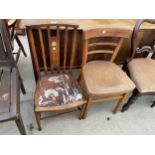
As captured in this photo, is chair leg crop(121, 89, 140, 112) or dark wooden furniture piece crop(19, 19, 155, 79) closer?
dark wooden furniture piece crop(19, 19, 155, 79)

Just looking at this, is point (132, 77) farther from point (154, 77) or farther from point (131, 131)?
point (131, 131)

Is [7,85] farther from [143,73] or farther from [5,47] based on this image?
[143,73]

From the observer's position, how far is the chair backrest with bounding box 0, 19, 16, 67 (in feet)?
3.26

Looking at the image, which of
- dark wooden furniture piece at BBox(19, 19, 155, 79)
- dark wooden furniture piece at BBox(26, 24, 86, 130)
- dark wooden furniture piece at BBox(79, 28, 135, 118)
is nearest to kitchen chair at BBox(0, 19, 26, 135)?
dark wooden furniture piece at BBox(26, 24, 86, 130)

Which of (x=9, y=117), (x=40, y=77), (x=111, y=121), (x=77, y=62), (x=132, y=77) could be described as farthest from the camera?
(x=77, y=62)

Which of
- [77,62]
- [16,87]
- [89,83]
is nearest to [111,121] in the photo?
[89,83]

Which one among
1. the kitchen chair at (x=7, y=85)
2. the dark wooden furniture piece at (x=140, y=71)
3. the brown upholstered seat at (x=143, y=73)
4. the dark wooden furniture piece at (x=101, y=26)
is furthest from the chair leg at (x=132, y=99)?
the kitchen chair at (x=7, y=85)

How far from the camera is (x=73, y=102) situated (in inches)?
48.6

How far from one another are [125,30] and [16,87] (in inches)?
40.3

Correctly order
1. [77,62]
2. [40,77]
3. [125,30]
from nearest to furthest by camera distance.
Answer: [125,30]
[40,77]
[77,62]

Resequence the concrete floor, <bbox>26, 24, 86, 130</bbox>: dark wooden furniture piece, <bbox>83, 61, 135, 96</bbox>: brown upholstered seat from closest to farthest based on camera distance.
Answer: <bbox>26, 24, 86, 130</bbox>: dark wooden furniture piece < <bbox>83, 61, 135, 96</bbox>: brown upholstered seat < the concrete floor

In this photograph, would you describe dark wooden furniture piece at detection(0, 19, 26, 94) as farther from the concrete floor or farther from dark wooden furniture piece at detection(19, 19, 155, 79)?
the concrete floor

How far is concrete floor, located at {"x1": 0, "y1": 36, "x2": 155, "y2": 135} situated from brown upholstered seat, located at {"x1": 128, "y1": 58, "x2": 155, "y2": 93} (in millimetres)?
437

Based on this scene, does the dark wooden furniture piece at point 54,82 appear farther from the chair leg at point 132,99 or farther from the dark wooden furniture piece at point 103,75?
the chair leg at point 132,99
